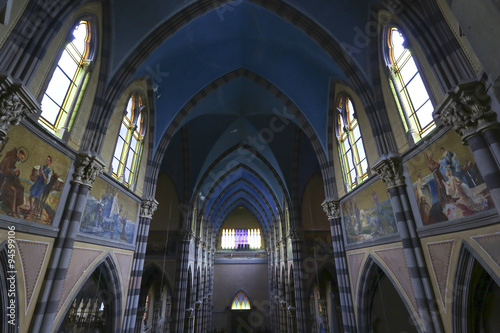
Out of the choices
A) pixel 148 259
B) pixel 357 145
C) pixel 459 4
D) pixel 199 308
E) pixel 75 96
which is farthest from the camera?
pixel 199 308

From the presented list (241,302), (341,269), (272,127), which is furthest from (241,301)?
(341,269)

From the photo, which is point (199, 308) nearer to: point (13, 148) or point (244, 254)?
point (244, 254)

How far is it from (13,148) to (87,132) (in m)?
2.43

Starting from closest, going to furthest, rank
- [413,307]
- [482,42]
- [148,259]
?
1. [482,42]
2. [413,307]
3. [148,259]

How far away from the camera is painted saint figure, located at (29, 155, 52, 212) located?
212 inches

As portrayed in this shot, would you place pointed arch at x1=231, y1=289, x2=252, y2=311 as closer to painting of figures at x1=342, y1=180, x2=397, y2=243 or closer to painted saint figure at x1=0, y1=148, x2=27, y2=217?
painting of figures at x1=342, y1=180, x2=397, y2=243

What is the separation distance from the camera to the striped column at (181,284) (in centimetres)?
1571

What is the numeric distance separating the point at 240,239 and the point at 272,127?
2275 centimetres

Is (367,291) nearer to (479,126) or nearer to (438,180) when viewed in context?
(438,180)

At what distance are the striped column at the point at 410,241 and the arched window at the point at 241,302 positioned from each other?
30.0 metres

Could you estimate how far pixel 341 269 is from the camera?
1024 centimetres

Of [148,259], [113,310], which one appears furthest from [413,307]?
[148,259]

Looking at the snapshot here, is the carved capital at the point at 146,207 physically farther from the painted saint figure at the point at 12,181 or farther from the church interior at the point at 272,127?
the painted saint figure at the point at 12,181

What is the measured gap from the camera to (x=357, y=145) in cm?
986
